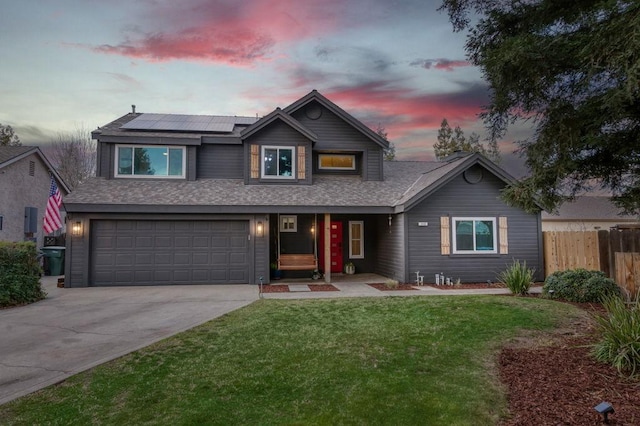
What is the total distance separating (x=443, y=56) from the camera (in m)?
12.2

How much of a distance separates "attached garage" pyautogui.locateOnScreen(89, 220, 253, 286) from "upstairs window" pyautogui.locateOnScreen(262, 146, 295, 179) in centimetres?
263

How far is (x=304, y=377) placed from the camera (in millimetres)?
4461

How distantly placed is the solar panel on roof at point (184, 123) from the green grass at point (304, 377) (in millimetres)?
9935

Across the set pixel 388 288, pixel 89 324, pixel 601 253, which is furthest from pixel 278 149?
pixel 601 253

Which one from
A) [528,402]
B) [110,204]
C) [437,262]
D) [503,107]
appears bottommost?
[528,402]

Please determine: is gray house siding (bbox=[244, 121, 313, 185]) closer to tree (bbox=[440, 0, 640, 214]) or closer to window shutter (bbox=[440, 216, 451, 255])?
window shutter (bbox=[440, 216, 451, 255])

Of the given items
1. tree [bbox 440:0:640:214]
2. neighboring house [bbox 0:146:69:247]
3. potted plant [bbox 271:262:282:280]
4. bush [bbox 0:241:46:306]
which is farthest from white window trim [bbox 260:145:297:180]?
neighboring house [bbox 0:146:69:247]

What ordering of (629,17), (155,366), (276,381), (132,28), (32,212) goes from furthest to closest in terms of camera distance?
1. (32,212)
2. (132,28)
3. (155,366)
4. (276,381)
5. (629,17)

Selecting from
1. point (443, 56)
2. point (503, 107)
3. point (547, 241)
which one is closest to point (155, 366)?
point (503, 107)

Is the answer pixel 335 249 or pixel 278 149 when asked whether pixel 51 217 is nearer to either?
pixel 278 149

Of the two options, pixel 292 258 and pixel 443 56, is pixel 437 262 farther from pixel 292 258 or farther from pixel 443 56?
pixel 443 56

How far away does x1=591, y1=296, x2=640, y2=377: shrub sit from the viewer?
429 cm

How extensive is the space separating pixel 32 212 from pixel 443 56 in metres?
20.8

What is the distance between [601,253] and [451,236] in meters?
4.13
